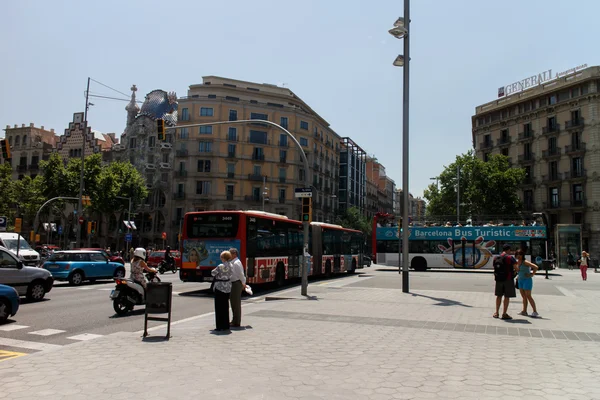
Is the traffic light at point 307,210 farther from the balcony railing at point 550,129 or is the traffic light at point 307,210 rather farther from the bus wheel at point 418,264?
the balcony railing at point 550,129

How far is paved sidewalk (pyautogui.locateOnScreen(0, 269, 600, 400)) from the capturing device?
532 cm

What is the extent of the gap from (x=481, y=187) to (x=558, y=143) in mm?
11127

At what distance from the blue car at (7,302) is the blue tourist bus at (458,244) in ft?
89.7

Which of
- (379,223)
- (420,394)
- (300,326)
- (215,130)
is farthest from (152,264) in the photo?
(215,130)

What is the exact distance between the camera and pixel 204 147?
6469cm

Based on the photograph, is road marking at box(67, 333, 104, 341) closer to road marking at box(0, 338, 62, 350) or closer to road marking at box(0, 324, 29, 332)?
road marking at box(0, 338, 62, 350)

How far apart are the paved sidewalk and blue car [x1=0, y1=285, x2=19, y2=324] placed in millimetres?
3246

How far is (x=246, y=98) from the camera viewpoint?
67938mm

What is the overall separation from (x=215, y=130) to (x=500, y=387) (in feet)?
204

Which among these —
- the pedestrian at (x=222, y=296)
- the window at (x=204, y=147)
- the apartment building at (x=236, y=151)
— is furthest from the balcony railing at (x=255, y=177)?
the pedestrian at (x=222, y=296)

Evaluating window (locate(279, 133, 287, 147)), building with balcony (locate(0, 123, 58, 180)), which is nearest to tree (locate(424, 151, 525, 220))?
window (locate(279, 133, 287, 147))

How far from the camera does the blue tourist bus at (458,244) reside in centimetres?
3262

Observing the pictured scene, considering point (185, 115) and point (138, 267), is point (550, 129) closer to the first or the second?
point (185, 115)

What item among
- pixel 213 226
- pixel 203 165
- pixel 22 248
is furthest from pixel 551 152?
pixel 22 248
